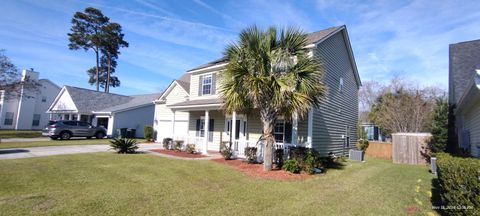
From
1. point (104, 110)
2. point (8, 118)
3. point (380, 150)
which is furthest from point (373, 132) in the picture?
point (8, 118)

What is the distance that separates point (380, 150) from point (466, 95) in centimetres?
1344

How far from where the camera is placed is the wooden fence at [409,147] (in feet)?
50.6

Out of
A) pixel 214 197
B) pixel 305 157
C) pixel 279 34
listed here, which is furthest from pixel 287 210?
pixel 279 34

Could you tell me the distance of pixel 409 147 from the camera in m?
15.8

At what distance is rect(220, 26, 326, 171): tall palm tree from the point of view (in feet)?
33.0

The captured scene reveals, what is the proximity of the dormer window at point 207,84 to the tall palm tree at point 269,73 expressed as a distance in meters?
6.48

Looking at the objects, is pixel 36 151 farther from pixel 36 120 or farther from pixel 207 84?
pixel 36 120

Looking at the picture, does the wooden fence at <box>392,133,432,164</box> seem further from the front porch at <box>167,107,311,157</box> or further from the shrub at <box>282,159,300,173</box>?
the shrub at <box>282,159,300,173</box>

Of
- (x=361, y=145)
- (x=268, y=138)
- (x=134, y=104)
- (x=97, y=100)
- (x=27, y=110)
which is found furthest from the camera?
(x=27, y=110)

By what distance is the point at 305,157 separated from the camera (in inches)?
415

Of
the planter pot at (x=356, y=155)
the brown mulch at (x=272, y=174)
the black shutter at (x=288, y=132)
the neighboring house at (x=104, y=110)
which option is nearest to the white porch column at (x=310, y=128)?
the black shutter at (x=288, y=132)

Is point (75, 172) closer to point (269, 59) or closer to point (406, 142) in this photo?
point (269, 59)

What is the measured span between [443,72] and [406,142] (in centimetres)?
1735

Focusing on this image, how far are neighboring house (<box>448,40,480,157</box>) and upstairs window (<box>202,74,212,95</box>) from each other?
507 inches
